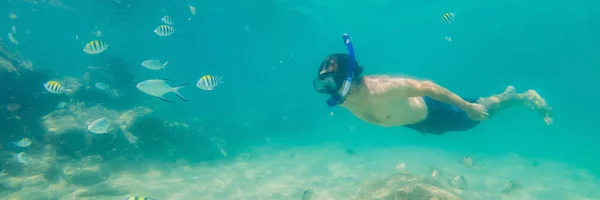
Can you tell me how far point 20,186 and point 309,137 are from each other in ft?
64.1

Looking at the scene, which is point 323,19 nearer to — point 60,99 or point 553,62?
point 60,99

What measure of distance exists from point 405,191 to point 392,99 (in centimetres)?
290

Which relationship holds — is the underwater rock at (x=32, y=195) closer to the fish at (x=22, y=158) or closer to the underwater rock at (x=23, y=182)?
the underwater rock at (x=23, y=182)

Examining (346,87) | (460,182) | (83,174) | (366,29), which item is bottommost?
(346,87)

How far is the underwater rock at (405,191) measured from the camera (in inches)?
259

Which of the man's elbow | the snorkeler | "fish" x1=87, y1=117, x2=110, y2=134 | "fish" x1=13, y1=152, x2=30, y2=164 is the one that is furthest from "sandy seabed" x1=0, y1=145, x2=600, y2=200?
the man's elbow

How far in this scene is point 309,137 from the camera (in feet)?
90.3

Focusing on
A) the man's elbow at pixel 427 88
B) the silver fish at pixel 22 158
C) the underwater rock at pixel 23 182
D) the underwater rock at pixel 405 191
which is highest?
the silver fish at pixel 22 158

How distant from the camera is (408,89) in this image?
15.4 ft

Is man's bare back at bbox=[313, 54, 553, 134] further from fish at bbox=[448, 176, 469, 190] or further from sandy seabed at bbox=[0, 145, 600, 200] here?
fish at bbox=[448, 176, 469, 190]

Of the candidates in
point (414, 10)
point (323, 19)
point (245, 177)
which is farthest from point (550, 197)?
point (323, 19)

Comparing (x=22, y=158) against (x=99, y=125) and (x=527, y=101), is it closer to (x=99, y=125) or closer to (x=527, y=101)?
(x=99, y=125)

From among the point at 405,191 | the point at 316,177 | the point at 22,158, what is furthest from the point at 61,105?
the point at 405,191

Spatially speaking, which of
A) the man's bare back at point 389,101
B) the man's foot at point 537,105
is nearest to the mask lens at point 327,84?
the man's bare back at point 389,101
